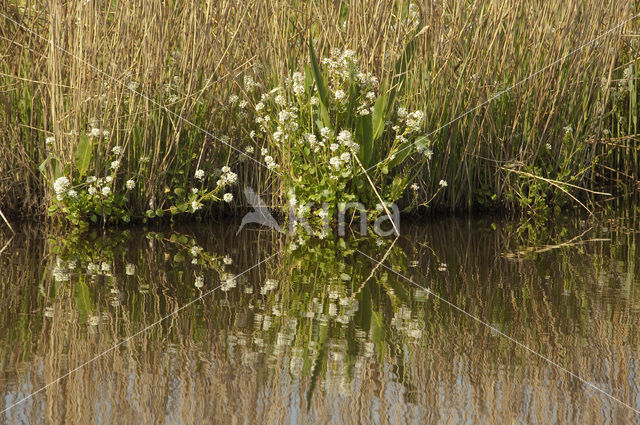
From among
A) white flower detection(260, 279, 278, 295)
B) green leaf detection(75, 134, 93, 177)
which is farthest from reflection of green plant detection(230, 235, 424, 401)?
green leaf detection(75, 134, 93, 177)

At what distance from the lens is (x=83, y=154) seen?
4363 millimetres

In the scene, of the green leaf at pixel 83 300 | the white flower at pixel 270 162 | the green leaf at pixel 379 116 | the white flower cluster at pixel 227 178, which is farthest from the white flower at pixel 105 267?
the green leaf at pixel 379 116

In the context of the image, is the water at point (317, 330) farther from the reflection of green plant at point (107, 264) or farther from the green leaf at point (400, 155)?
the green leaf at point (400, 155)

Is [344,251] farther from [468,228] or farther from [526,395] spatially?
[526,395]

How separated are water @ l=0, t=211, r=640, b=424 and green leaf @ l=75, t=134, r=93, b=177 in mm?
351

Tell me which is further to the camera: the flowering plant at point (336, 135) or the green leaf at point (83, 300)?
the flowering plant at point (336, 135)

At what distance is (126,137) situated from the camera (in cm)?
446

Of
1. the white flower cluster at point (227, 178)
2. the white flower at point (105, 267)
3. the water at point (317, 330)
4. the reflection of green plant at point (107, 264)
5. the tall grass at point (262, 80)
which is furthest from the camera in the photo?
the white flower cluster at point (227, 178)

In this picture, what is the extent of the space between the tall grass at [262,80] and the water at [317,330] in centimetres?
56

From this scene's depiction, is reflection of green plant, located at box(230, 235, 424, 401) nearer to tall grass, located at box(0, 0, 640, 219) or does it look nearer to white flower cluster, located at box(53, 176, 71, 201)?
tall grass, located at box(0, 0, 640, 219)

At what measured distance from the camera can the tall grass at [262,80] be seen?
4359mm

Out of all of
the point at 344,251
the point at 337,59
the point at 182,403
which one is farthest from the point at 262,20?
the point at 182,403

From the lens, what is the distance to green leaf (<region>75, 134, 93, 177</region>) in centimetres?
433

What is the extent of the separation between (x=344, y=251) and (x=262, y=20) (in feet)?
4.55
